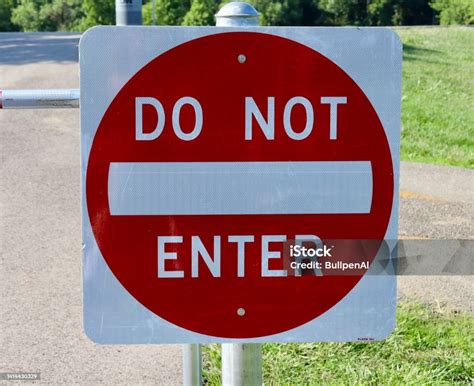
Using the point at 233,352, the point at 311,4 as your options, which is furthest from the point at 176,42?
the point at 311,4

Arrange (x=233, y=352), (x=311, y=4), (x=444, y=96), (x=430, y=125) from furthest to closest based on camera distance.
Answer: (x=311, y=4) → (x=444, y=96) → (x=430, y=125) → (x=233, y=352)

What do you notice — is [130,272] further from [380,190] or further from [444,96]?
[444,96]

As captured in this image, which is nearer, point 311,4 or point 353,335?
point 353,335

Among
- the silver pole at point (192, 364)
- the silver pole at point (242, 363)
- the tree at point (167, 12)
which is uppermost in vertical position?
the silver pole at point (242, 363)

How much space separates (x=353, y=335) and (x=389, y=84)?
0.50 m

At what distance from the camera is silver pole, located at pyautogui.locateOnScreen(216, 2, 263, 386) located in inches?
66.4

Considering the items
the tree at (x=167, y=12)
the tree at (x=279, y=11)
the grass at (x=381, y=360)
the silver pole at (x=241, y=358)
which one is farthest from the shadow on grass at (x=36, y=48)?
the tree at (x=279, y=11)

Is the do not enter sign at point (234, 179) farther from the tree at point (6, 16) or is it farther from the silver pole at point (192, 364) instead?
the tree at point (6, 16)

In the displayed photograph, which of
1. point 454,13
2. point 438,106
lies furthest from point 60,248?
point 454,13

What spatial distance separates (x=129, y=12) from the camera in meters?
3.47

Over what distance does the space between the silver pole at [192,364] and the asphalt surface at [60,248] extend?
4.35 feet

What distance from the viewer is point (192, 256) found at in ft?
5.41

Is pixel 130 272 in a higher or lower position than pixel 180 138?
lower

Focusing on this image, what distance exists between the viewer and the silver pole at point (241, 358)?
5.53 feet
